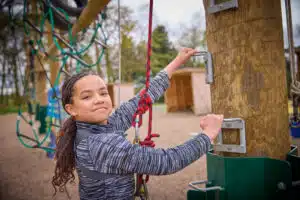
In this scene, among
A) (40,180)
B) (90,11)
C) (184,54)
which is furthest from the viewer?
(40,180)

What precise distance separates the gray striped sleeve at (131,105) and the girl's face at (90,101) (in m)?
0.23

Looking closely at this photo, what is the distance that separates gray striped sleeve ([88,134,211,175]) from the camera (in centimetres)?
96

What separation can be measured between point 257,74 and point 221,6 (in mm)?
347

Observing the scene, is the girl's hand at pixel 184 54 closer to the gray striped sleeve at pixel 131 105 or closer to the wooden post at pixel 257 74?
the gray striped sleeve at pixel 131 105

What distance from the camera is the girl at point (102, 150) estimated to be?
3.18ft

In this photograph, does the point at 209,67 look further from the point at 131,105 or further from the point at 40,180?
the point at 40,180

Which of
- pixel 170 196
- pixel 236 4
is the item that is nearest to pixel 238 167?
pixel 236 4

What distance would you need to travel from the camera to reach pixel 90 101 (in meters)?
1.12

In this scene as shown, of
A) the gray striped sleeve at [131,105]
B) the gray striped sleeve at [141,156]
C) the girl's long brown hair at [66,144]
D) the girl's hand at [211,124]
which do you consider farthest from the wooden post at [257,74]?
the girl's long brown hair at [66,144]

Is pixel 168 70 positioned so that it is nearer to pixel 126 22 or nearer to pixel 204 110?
pixel 204 110

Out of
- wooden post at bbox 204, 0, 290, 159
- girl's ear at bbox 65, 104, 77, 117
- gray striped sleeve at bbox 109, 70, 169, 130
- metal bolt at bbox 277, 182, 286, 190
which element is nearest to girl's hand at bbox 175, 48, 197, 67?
gray striped sleeve at bbox 109, 70, 169, 130

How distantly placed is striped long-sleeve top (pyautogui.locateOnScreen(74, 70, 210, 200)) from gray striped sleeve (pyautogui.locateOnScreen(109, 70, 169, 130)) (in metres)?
0.23

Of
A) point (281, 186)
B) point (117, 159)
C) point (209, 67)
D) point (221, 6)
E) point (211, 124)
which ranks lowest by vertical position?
point (281, 186)

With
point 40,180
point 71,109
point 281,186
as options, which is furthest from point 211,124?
point 40,180
